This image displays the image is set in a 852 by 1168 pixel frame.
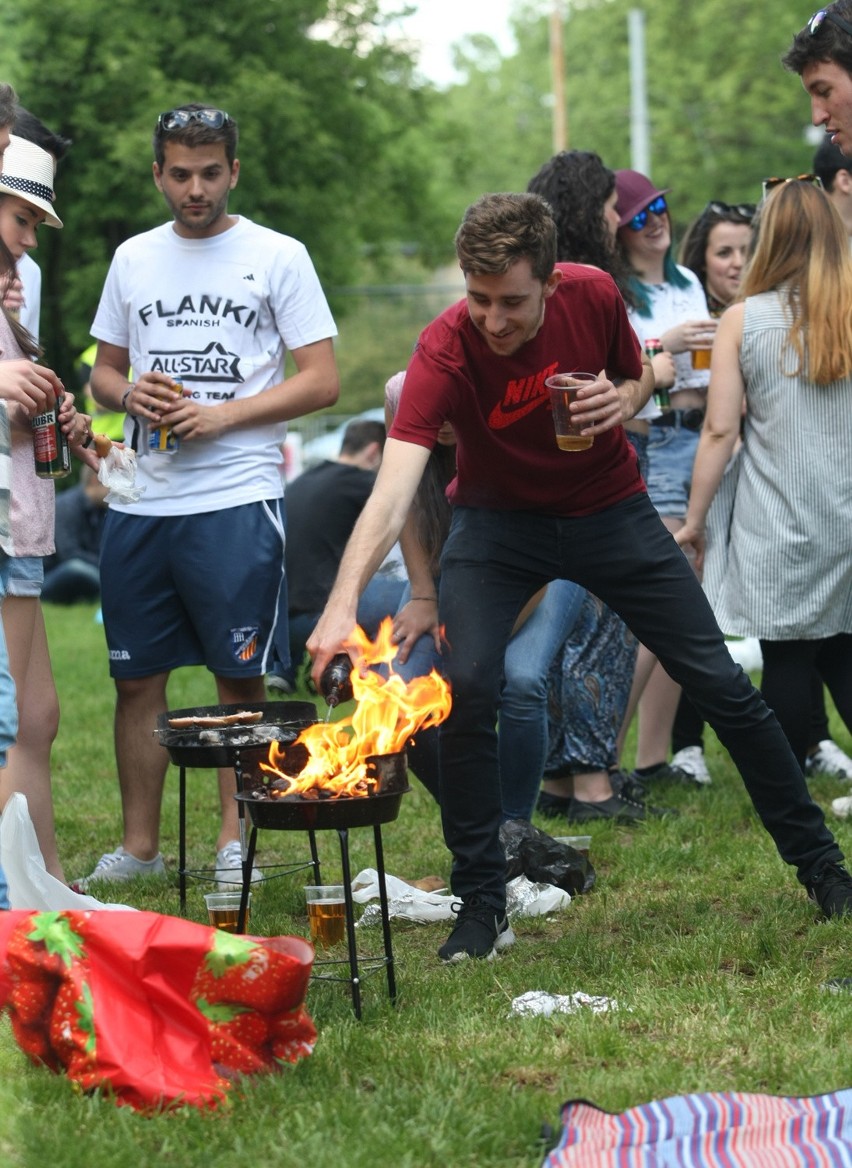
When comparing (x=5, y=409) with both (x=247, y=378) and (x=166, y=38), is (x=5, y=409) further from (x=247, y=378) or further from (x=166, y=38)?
(x=166, y=38)

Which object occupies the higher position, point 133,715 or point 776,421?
point 776,421

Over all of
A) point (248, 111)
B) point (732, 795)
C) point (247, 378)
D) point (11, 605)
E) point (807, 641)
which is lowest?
point (732, 795)

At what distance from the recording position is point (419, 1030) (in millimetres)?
3877

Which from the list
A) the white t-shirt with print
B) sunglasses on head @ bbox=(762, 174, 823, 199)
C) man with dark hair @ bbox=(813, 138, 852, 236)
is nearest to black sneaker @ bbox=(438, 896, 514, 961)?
the white t-shirt with print

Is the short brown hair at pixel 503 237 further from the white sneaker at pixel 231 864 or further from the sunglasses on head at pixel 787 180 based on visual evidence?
the white sneaker at pixel 231 864

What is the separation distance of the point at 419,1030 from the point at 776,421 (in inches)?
114

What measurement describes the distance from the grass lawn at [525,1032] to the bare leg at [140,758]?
25 centimetres

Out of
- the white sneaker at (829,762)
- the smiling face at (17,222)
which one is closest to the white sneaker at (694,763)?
the white sneaker at (829,762)

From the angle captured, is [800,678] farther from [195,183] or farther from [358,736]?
[195,183]

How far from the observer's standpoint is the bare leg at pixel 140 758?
5605mm

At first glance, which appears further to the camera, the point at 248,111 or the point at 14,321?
the point at 248,111

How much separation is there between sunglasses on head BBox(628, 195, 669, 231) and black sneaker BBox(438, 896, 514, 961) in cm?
318

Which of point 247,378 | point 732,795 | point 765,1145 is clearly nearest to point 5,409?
point 247,378

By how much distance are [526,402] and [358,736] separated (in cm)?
106
